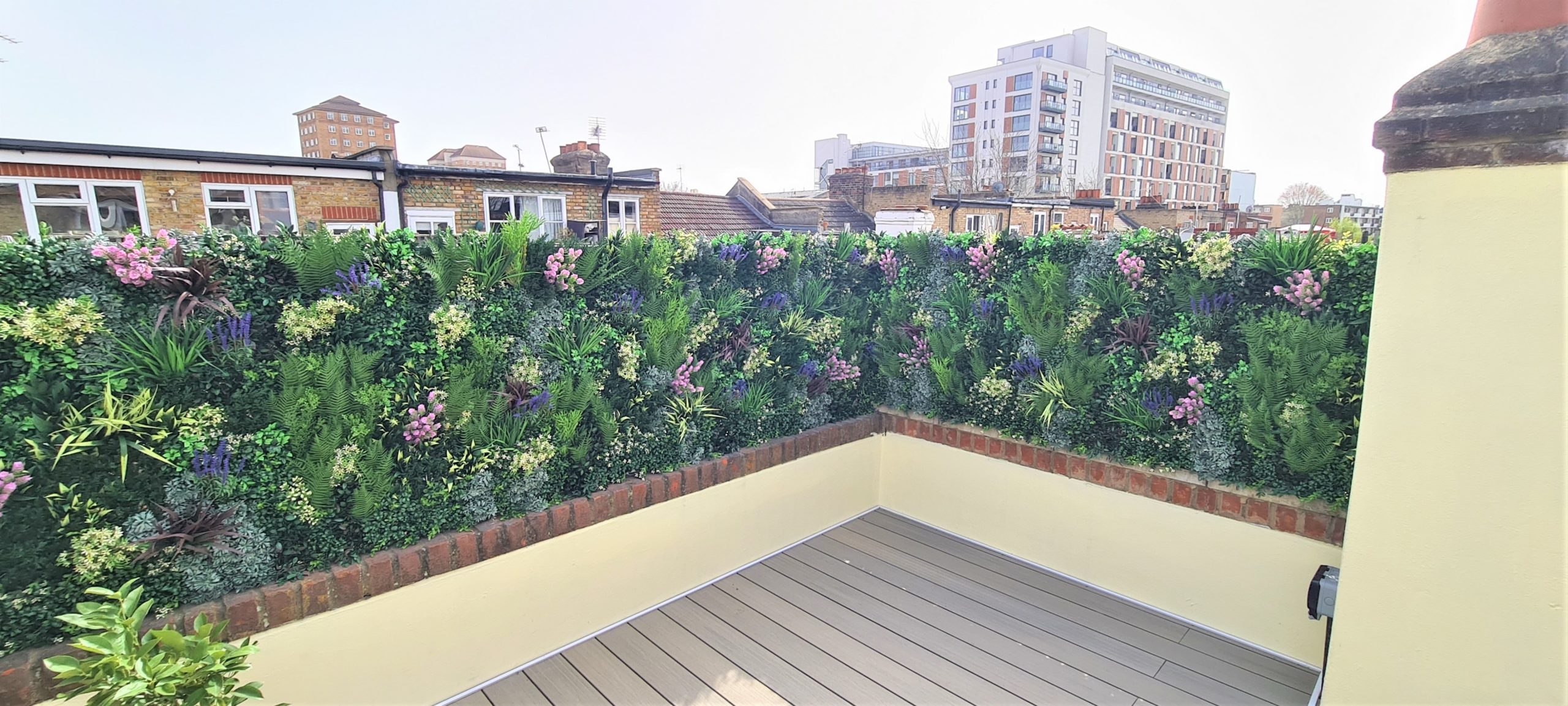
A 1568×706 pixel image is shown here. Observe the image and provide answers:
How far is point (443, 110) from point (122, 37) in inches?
387

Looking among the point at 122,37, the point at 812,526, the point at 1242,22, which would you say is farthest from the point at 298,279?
the point at 122,37

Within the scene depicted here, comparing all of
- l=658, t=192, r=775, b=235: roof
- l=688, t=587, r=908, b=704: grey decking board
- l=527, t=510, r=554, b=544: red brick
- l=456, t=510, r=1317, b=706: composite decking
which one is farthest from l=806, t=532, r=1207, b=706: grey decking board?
l=658, t=192, r=775, b=235: roof

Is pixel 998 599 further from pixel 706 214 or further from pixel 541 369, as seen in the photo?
pixel 706 214

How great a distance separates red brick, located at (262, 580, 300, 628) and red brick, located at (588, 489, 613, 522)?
3.59 feet

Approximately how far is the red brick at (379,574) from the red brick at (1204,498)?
3.47 m

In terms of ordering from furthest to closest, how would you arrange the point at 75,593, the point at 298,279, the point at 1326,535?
the point at 1326,535 < the point at 298,279 < the point at 75,593

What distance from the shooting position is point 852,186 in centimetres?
1802

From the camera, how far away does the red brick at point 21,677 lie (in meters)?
1.83

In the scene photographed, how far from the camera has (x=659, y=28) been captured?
5.55 meters

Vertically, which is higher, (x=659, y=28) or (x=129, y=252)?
(x=659, y=28)

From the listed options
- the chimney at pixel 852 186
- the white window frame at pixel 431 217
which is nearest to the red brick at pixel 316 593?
the white window frame at pixel 431 217

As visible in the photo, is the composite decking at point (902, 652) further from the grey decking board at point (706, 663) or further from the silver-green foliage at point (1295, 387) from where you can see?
the silver-green foliage at point (1295, 387)

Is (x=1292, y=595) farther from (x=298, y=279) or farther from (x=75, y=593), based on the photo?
(x=75, y=593)

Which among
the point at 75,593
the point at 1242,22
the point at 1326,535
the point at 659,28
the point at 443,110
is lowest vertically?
the point at 1326,535
